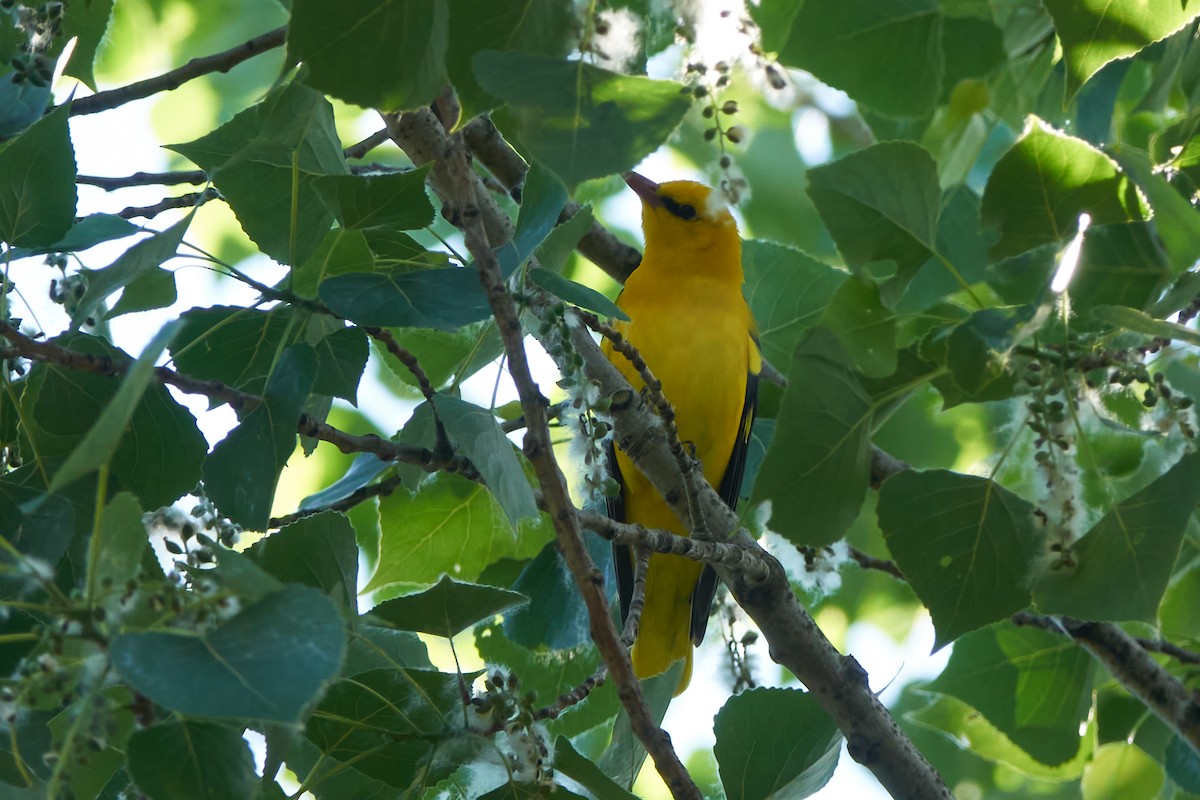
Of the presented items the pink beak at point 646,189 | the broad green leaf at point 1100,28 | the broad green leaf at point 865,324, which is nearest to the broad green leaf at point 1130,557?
the broad green leaf at point 865,324

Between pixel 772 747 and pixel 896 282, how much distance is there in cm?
68

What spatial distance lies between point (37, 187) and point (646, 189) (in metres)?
2.59

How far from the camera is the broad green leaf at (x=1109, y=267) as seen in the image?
1555 mm

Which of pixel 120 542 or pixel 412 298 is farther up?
pixel 412 298

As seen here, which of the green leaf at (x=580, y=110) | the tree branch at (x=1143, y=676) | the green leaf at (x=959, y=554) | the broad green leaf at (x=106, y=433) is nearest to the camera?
the broad green leaf at (x=106, y=433)

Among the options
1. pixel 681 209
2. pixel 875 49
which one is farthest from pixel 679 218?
pixel 875 49

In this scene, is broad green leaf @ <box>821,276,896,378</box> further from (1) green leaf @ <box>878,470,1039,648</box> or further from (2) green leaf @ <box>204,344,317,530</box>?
(2) green leaf @ <box>204,344,317,530</box>

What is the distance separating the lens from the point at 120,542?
1.07 m

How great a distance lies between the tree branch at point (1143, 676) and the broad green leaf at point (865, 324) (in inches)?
41.9

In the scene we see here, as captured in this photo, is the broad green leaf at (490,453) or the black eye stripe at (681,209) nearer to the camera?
the broad green leaf at (490,453)

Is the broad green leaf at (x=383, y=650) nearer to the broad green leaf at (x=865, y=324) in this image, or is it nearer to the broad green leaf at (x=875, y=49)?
the broad green leaf at (x=865, y=324)

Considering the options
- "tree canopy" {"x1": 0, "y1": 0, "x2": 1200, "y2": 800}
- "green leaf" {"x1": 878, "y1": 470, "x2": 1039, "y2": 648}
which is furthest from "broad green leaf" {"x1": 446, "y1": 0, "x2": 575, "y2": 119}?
"green leaf" {"x1": 878, "y1": 470, "x2": 1039, "y2": 648}

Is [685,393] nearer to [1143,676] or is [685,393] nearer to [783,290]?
[783,290]

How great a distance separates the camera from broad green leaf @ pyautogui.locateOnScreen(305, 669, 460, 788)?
1515 mm
